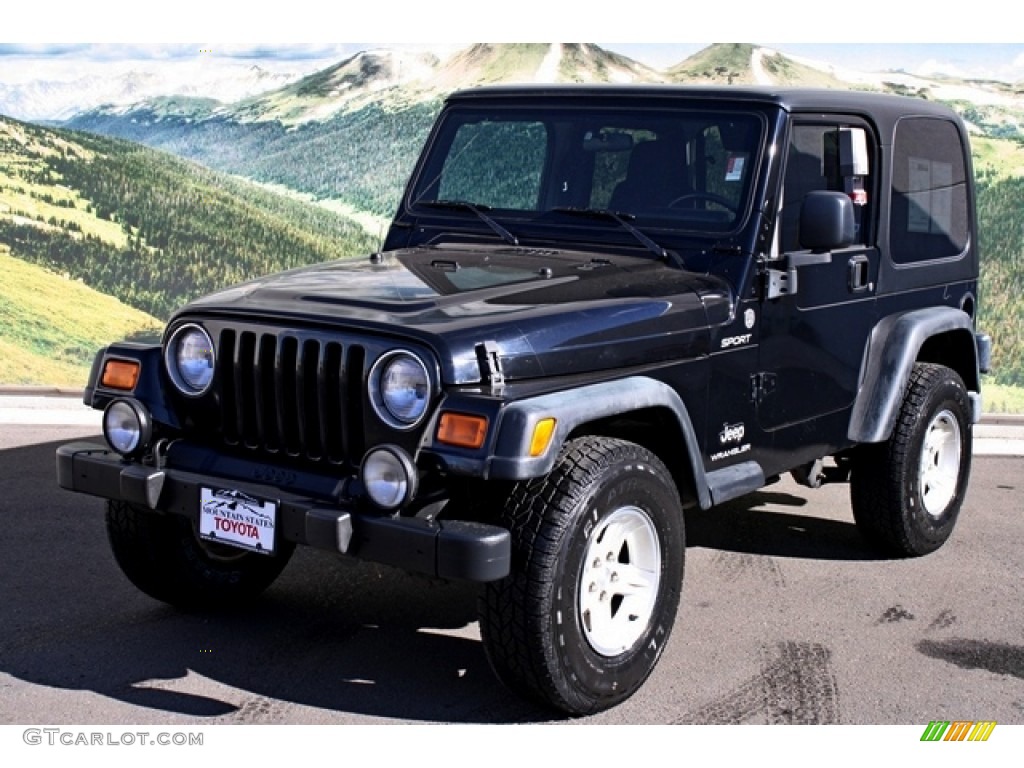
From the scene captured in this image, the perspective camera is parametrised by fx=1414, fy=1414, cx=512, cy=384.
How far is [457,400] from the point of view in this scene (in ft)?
13.7

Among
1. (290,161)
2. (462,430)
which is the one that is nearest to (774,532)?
(462,430)

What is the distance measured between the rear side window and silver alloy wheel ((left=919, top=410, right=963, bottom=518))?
79cm

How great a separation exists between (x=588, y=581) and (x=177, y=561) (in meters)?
1.69

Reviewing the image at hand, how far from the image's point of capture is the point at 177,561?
17.2ft

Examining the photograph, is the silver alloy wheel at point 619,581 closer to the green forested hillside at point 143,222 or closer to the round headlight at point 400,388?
the round headlight at point 400,388

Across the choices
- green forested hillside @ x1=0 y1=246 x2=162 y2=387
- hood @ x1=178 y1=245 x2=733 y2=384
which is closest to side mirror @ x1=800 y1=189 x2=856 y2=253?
hood @ x1=178 y1=245 x2=733 y2=384

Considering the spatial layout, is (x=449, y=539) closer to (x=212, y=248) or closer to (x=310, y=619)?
(x=310, y=619)

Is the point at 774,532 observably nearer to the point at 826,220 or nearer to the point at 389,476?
the point at 826,220

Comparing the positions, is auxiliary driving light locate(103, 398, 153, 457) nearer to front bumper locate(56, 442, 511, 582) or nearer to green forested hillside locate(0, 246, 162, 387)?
front bumper locate(56, 442, 511, 582)

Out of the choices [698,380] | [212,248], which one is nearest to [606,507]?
[698,380]

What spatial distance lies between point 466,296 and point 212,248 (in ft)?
23.0

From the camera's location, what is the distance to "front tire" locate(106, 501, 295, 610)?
5137 millimetres

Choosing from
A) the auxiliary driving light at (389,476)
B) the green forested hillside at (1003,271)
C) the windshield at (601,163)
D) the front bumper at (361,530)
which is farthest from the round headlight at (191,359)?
the green forested hillside at (1003,271)

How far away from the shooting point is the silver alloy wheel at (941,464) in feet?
21.3
